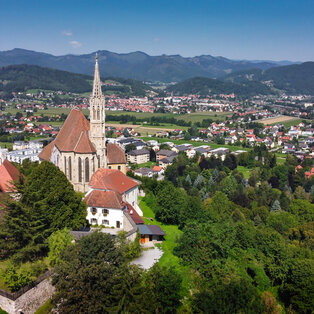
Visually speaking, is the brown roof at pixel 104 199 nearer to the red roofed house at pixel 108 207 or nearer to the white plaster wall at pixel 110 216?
the red roofed house at pixel 108 207

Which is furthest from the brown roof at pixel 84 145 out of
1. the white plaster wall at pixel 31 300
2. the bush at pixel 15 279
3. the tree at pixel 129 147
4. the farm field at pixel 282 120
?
the farm field at pixel 282 120

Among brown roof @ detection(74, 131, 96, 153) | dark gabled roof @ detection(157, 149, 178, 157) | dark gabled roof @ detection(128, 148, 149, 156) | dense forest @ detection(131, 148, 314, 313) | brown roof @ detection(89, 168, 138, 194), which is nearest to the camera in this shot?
dense forest @ detection(131, 148, 314, 313)

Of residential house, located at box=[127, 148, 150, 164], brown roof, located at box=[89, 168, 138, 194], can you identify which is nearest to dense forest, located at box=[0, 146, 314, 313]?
brown roof, located at box=[89, 168, 138, 194]

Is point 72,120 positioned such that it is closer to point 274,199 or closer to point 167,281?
point 167,281

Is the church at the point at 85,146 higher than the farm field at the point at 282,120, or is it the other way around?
the church at the point at 85,146

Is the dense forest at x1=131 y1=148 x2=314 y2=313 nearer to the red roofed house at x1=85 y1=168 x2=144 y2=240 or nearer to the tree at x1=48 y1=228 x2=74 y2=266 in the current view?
the red roofed house at x1=85 y1=168 x2=144 y2=240

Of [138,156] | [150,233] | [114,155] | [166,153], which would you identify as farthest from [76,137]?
[166,153]
